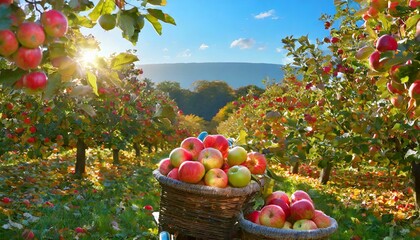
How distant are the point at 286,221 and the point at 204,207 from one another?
0.46m

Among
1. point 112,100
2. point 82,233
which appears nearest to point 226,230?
point 82,233

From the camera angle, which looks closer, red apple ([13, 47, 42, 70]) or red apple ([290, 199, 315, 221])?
red apple ([13, 47, 42, 70])

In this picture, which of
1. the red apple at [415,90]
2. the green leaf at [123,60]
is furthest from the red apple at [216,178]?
the green leaf at [123,60]

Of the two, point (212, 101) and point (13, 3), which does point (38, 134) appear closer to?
point (13, 3)

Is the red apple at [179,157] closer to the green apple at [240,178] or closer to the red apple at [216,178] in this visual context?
the red apple at [216,178]

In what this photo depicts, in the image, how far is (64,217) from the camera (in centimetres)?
518

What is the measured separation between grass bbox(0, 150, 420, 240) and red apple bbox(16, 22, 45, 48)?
1747 mm

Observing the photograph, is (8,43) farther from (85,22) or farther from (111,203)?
(111,203)

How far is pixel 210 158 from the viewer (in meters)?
2.60

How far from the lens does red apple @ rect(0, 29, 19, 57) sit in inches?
46.7

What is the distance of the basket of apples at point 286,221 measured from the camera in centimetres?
215

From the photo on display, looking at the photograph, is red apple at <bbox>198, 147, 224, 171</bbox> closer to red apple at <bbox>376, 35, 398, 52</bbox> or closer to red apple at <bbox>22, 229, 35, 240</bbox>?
red apple at <bbox>376, 35, 398, 52</bbox>

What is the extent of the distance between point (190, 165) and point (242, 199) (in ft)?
1.14

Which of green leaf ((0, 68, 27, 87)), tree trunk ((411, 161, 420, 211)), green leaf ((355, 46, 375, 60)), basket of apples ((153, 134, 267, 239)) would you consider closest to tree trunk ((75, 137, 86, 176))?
tree trunk ((411, 161, 420, 211))
